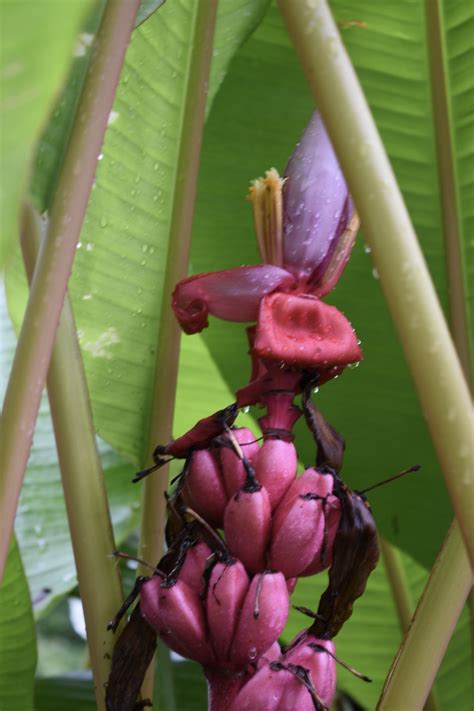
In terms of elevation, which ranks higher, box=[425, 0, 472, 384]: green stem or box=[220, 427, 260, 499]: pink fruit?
box=[425, 0, 472, 384]: green stem

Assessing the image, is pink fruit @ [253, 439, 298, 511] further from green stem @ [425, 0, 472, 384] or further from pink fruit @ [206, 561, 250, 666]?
green stem @ [425, 0, 472, 384]

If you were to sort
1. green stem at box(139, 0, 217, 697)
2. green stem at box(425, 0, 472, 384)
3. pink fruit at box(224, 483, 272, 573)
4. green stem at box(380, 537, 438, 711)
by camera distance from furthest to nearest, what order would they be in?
green stem at box(380, 537, 438, 711), green stem at box(425, 0, 472, 384), green stem at box(139, 0, 217, 697), pink fruit at box(224, 483, 272, 573)

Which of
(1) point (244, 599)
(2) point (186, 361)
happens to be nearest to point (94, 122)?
(1) point (244, 599)

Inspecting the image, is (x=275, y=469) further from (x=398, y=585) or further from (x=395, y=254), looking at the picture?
(x=398, y=585)

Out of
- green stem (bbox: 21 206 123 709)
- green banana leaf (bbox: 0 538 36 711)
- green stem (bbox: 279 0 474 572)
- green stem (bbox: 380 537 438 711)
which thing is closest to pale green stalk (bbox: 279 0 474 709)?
green stem (bbox: 279 0 474 572)

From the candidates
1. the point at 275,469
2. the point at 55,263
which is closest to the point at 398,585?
the point at 275,469

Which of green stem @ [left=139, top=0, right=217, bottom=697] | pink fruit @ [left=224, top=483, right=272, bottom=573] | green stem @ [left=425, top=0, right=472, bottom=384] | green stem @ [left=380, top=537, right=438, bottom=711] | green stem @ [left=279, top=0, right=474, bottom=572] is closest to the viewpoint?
green stem @ [left=279, top=0, right=474, bottom=572]
